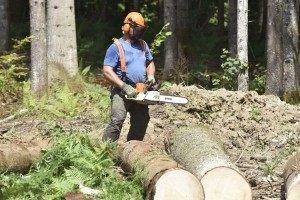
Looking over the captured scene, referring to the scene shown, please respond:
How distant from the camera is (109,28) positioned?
31.4 meters

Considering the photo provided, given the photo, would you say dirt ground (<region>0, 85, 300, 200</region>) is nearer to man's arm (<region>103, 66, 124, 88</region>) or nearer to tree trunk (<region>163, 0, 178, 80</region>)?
man's arm (<region>103, 66, 124, 88</region>)

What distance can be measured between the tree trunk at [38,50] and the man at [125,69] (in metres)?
5.32

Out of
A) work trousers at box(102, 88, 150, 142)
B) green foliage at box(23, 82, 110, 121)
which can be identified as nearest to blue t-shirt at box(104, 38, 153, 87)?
work trousers at box(102, 88, 150, 142)

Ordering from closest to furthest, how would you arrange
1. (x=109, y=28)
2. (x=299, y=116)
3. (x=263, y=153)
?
1. (x=263, y=153)
2. (x=299, y=116)
3. (x=109, y=28)

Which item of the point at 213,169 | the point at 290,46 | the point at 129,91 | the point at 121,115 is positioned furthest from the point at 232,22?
the point at 213,169

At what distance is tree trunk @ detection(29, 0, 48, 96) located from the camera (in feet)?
51.1

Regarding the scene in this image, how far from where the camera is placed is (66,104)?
14.9 meters

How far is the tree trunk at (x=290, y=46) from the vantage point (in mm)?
15969

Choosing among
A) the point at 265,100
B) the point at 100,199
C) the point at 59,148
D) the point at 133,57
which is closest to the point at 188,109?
the point at 265,100

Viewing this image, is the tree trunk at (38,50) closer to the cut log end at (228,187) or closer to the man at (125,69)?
the man at (125,69)

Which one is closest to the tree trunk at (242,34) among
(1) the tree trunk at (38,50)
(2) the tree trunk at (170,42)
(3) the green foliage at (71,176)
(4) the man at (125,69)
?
(1) the tree trunk at (38,50)

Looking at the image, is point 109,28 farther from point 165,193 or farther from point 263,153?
point 165,193

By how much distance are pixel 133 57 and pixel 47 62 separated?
5.98 metres

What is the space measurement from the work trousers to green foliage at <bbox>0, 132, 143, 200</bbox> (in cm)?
30
